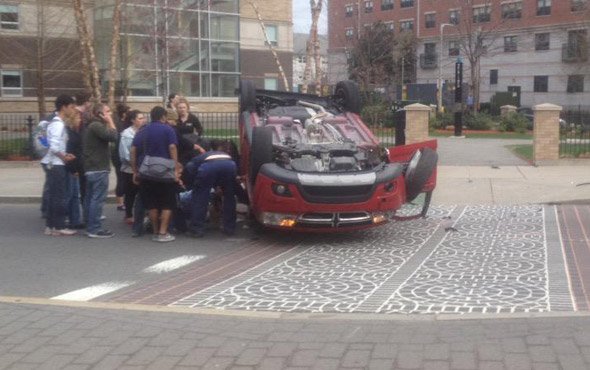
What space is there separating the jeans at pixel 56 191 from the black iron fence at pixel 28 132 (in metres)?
7.03

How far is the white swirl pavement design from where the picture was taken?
6836 mm

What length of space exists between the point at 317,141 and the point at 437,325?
Answer: 467cm

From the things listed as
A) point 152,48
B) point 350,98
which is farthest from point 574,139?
point 152,48

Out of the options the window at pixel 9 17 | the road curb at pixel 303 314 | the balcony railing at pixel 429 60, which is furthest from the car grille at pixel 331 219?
the balcony railing at pixel 429 60

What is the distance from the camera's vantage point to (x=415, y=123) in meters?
19.2

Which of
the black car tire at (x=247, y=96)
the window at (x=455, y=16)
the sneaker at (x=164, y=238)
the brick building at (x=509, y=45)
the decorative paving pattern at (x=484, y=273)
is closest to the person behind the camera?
the decorative paving pattern at (x=484, y=273)

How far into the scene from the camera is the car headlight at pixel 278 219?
31.5 ft

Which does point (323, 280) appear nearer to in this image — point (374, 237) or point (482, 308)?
point (482, 308)

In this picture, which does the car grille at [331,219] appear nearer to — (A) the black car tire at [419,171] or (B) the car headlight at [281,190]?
(B) the car headlight at [281,190]

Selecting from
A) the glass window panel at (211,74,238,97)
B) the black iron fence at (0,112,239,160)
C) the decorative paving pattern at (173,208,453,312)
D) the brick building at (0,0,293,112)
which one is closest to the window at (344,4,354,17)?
the brick building at (0,0,293,112)

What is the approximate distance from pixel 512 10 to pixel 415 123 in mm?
38411

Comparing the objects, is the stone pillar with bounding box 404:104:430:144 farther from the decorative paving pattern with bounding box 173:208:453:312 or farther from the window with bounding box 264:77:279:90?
the window with bounding box 264:77:279:90

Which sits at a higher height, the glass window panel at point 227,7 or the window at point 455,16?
the window at point 455,16

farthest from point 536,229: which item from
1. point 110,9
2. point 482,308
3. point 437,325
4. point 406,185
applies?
point 110,9
